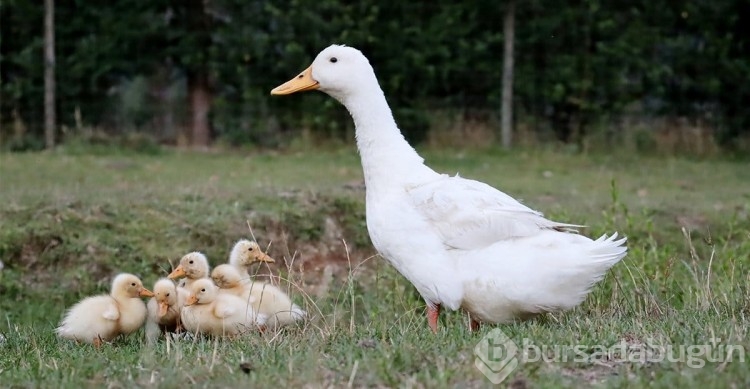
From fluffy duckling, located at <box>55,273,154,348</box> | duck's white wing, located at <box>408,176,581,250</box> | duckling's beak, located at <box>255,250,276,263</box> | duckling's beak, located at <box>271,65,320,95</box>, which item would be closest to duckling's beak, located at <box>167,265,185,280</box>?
fluffy duckling, located at <box>55,273,154,348</box>

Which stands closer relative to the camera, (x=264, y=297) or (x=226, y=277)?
(x=264, y=297)

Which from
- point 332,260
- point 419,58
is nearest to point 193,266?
point 332,260

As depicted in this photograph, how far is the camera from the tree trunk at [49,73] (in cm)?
1795

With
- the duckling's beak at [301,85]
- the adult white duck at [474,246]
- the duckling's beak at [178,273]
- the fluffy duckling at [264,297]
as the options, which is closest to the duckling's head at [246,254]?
the fluffy duckling at [264,297]

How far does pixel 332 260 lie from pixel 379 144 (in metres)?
4.06

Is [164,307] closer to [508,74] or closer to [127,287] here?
[127,287]

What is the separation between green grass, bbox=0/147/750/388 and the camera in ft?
14.2

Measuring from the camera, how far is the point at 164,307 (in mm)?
6641

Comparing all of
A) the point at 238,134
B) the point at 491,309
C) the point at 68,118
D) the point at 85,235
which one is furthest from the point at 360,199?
the point at 68,118

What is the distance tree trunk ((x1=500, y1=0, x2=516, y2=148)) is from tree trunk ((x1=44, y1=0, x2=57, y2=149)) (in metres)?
7.68

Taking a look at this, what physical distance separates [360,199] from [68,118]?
9769 millimetres

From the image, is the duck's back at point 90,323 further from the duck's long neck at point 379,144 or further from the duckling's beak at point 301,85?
the duck's long neck at point 379,144

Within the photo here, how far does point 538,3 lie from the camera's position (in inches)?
727

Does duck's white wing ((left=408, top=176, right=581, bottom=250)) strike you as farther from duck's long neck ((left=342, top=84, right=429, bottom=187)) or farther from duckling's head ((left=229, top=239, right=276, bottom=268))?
duckling's head ((left=229, top=239, right=276, bottom=268))
